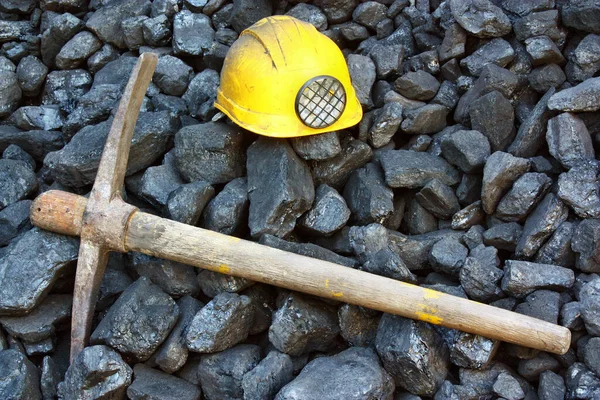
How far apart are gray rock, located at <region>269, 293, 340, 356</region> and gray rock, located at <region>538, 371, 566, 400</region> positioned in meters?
0.95

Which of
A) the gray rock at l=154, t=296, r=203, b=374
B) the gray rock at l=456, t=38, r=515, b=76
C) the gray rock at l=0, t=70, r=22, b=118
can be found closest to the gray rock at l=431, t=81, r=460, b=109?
the gray rock at l=456, t=38, r=515, b=76

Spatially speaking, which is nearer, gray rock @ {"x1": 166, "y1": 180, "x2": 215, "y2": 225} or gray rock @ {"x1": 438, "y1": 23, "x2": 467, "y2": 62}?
gray rock @ {"x1": 166, "y1": 180, "x2": 215, "y2": 225}

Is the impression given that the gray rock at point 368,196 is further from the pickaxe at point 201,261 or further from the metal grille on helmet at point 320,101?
the pickaxe at point 201,261

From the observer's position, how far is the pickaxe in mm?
2914

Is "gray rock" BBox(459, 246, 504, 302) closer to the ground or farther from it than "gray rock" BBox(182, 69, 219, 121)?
closer to the ground

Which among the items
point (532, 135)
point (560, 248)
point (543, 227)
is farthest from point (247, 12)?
point (560, 248)

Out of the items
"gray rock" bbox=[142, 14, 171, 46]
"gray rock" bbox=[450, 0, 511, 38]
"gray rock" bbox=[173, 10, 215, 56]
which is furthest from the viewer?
"gray rock" bbox=[142, 14, 171, 46]

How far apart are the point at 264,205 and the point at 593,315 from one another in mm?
1649

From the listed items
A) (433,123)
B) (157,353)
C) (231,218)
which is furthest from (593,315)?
(157,353)

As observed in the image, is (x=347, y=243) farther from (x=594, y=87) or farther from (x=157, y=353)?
(x=594, y=87)

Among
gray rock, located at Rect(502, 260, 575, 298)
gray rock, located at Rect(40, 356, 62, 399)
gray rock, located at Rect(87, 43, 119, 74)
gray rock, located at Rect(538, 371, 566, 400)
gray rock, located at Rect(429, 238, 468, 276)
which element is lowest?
gray rock, located at Rect(40, 356, 62, 399)

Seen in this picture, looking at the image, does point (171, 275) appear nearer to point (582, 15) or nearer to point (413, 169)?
point (413, 169)

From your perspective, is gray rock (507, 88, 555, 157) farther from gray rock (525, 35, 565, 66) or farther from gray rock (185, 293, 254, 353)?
gray rock (185, 293, 254, 353)

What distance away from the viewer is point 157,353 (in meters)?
3.32
